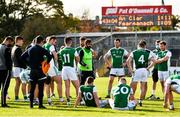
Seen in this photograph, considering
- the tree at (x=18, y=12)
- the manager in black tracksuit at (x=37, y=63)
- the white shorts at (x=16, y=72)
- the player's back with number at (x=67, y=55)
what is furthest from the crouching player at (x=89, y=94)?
the tree at (x=18, y=12)

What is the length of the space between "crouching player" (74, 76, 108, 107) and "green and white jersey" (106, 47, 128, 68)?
14.9 ft

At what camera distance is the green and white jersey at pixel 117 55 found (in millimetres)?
21984

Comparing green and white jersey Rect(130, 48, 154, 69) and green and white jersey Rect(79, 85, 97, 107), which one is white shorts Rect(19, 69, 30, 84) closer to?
green and white jersey Rect(79, 85, 97, 107)

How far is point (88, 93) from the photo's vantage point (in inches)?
675

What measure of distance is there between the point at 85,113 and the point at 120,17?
3880 cm

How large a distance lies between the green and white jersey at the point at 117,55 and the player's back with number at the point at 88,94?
15.5ft

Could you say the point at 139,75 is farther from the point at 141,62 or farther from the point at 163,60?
the point at 163,60

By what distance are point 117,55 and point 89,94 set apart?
5.10m

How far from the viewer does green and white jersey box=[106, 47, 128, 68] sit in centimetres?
2198

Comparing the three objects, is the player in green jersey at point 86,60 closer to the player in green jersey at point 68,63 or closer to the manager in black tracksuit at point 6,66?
the player in green jersey at point 68,63

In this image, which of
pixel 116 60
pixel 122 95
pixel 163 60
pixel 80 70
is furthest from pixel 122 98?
pixel 116 60

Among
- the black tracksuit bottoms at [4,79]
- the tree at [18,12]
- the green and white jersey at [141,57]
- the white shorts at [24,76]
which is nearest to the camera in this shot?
the black tracksuit bottoms at [4,79]

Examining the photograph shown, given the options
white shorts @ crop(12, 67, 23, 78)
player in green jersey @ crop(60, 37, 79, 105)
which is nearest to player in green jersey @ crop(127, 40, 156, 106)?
player in green jersey @ crop(60, 37, 79, 105)

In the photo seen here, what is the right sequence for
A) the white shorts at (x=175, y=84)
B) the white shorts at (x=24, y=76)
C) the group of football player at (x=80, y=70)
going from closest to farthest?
the white shorts at (x=175, y=84) < the group of football player at (x=80, y=70) < the white shorts at (x=24, y=76)
